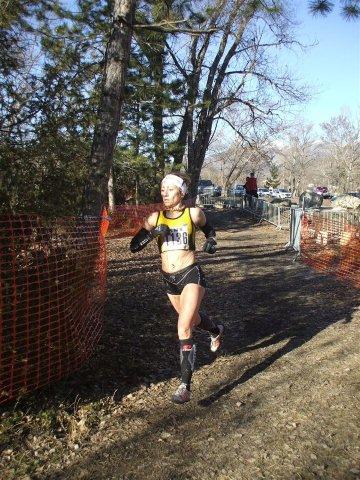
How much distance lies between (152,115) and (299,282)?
6407mm

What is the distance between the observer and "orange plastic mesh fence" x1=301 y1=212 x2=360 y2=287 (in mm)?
9117

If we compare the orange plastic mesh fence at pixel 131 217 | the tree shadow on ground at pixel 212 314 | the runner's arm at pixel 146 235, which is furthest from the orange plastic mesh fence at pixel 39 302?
the orange plastic mesh fence at pixel 131 217

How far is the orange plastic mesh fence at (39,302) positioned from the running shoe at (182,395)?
0.97 m

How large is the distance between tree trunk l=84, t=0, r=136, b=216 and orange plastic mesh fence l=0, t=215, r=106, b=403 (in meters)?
1.09

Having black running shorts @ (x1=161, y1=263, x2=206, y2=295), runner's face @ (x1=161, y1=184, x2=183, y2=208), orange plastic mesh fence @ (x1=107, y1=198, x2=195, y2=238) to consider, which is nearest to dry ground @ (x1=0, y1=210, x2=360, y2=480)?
black running shorts @ (x1=161, y1=263, x2=206, y2=295)

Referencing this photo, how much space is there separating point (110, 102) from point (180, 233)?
2.47 meters

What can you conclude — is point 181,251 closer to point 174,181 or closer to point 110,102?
point 174,181

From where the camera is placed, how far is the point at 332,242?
33.4 ft

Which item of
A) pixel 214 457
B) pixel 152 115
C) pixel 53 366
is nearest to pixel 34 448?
pixel 53 366

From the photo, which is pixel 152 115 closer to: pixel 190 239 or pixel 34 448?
pixel 190 239

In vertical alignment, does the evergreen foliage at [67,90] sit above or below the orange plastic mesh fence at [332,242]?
above

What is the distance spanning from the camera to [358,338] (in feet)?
16.2

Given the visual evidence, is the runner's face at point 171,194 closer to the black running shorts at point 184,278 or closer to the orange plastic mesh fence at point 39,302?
the black running shorts at point 184,278

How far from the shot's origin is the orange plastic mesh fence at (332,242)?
912 centimetres
